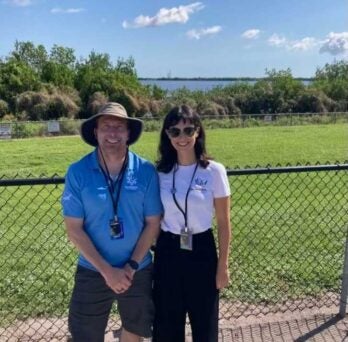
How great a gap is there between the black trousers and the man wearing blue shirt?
8 cm

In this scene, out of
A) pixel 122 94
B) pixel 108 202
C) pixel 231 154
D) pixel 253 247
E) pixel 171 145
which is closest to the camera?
pixel 108 202

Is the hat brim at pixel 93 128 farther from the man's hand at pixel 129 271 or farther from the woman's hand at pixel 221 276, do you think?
the woman's hand at pixel 221 276

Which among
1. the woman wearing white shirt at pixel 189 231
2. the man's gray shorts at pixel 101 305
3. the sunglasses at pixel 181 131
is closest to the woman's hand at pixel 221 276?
the woman wearing white shirt at pixel 189 231

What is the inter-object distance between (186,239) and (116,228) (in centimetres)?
40

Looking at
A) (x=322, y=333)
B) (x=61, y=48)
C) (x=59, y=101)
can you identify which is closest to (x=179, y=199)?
(x=322, y=333)

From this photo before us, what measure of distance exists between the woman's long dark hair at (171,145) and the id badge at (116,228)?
393 mm

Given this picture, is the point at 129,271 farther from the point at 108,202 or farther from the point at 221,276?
the point at 221,276

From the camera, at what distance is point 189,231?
314cm

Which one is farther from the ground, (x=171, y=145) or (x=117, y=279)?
(x=171, y=145)

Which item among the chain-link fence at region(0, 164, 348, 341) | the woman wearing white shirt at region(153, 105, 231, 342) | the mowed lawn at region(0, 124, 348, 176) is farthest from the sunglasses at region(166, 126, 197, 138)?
the mowed lawn at region(0, 124, 348, 176)

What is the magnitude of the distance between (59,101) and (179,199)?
54.6 m

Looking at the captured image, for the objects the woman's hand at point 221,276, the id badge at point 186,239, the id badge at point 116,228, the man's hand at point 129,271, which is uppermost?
the id badge at point 116,228

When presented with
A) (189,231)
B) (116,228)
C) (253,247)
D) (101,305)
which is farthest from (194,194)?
(253,247)

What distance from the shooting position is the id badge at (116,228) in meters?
3.06
